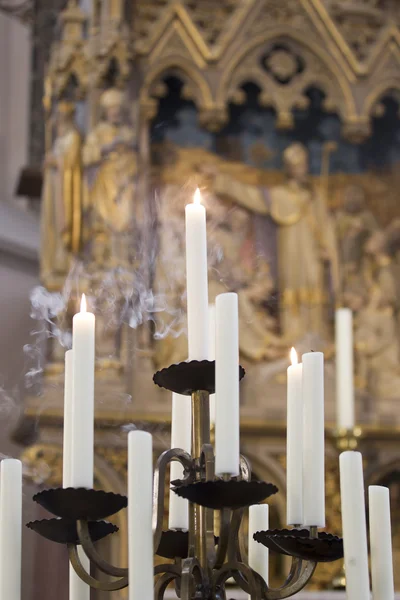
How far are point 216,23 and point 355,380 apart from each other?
5.64 feet

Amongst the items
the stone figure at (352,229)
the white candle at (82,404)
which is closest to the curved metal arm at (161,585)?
the white candle at (82,404)

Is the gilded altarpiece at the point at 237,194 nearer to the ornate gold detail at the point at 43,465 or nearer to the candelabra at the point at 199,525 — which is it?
the ornate gold detail at the point at 43,465

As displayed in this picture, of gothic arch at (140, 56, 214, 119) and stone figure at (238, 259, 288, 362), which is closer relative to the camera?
stone figure at (238, 259, 288, 362)

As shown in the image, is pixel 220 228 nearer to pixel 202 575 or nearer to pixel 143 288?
pixel 143 288

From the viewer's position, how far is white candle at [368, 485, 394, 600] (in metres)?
1.63

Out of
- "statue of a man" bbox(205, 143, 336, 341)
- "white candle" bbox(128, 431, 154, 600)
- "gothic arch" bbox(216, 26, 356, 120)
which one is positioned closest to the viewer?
"white candle" bbox(128, 431, 154, 600)

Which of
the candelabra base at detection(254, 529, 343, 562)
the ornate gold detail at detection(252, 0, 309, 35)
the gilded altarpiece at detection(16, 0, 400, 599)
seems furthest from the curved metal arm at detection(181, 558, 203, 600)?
the ornate gold detail at detection(252, 0, 309, 35)

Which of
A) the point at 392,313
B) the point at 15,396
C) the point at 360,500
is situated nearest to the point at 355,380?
the point at 392,313

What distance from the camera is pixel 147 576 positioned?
56.5 inches

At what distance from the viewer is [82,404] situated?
1529mm

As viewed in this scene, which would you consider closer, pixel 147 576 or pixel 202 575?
pixel 147 576

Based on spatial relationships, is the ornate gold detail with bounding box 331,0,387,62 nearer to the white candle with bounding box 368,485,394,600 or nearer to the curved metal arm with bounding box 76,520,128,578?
the white candle with bounding box 368,485,394,600

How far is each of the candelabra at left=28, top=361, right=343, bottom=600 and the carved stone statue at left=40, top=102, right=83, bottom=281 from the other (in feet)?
10.6

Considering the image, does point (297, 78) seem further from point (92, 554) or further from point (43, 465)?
point (92, 554)
